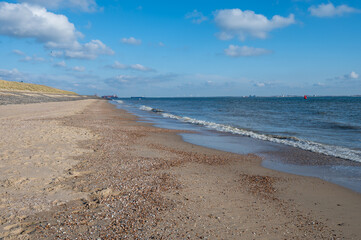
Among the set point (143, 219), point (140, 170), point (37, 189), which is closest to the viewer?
point (143, 219)

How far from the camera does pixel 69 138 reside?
12.4 metres

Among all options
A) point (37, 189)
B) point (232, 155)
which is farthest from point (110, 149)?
point (232, 155)

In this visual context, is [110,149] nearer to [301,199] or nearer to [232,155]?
[232,155]

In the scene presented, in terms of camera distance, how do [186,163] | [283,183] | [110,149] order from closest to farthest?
[283,183] < [186,163] < [110,149]

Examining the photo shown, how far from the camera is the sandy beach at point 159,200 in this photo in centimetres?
433

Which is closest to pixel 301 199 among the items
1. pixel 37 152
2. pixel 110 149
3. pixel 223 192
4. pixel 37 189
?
pixel 223 192

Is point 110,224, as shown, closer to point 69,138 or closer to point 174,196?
point 174,196

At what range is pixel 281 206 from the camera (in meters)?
5.52

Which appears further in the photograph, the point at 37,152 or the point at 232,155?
the point at 232,155

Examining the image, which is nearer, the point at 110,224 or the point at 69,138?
the point at 110,224

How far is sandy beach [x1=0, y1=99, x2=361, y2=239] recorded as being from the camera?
4328 millimetres

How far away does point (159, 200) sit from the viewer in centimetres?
551

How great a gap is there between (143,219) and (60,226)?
4.88 ft

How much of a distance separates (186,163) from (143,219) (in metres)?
4.55
